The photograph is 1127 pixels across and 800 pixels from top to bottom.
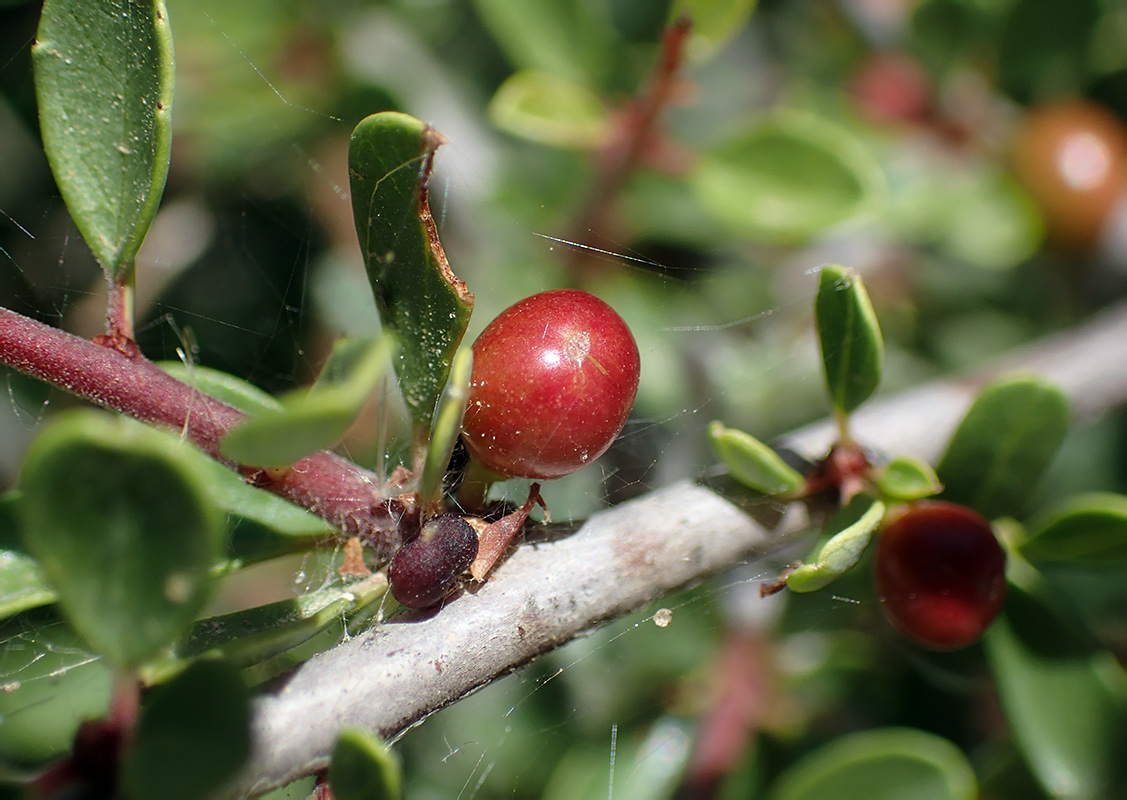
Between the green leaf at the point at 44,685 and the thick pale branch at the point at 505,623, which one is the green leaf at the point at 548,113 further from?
the green leaf at the point at 44,685

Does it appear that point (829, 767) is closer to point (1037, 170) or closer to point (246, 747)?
point (246, 747)

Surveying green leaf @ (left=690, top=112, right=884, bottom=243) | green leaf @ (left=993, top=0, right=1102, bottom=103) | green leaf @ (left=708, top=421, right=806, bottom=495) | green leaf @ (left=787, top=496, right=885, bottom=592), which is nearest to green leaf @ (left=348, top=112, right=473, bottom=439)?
green leaf @ (left=708, top=421, right=806, bottom=495)

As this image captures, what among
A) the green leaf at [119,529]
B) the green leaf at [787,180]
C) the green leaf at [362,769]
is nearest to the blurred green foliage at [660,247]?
the green leaf at [787,180]

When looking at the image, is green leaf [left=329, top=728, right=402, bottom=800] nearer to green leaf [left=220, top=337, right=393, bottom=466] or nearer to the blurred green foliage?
green leaf [left=220, top=337, right=393, bottom=466]

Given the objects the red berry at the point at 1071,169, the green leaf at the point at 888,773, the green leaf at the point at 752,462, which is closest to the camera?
the green leaf at the point at 752,462

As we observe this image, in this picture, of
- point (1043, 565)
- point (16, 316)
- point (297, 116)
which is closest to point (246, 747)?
point (16, 316)

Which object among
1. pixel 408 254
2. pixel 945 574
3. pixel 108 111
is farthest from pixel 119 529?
pixel 945 574
